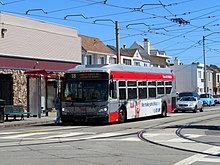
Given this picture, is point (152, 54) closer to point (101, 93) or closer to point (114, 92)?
point (114, 92)

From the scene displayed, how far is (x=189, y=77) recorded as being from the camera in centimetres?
8119

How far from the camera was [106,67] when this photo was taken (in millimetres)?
22891

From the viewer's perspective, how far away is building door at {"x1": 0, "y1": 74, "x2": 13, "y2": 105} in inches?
1244

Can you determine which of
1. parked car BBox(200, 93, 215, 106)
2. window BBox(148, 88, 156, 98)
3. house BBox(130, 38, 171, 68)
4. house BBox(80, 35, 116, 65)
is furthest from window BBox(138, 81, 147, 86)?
house BBox(130, 38, 171, 68)

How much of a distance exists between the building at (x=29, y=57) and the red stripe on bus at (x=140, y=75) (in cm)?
636

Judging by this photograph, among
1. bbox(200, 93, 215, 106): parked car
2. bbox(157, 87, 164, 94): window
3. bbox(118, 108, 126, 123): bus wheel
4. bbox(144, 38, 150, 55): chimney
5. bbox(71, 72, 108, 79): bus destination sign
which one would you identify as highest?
bbox(144, 38, 150, 55): chimney

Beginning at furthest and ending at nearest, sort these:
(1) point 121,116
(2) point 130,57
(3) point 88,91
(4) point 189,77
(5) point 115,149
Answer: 1. (4) point 189,77
2. (2) point 130,57
3. (1) point 121,116
4. (3) point 88,91
5. (5) point 115,149

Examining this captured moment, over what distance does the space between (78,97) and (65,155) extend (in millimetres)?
10668

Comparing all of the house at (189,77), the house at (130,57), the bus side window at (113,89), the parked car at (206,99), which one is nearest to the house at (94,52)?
the house at (130,57)

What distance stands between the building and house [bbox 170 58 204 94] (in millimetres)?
46136

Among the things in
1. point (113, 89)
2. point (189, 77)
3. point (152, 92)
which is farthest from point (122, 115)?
point (189, 77)

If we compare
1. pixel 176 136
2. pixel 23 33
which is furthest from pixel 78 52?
pixel 176 136

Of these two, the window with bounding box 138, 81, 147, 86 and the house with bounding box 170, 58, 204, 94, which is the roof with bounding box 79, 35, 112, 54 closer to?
the window with bounding box 138, 81, 147, 86

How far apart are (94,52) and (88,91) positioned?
2516cm
